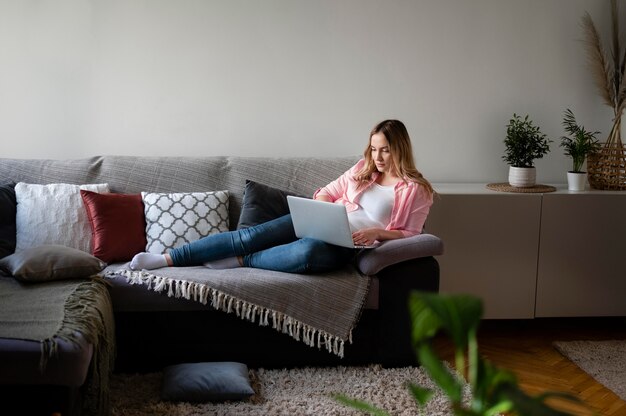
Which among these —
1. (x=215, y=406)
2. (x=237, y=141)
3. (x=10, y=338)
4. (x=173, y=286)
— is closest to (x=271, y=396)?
(x=215, y=406)

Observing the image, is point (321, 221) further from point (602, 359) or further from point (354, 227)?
point (602, 359)

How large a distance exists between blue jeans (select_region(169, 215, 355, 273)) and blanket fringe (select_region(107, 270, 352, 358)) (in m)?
0.22

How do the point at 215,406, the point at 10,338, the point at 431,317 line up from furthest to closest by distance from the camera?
the point at 215,406 → the point at 10,338 → the point at 431,317

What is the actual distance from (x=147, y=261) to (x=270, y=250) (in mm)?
508

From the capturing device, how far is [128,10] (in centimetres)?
387

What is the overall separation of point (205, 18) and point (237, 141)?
63 centimetres

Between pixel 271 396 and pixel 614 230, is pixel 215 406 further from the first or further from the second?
pixel 614 230

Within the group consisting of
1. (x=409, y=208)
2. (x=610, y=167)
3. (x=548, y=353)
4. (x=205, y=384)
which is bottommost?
(x=548, y=353)

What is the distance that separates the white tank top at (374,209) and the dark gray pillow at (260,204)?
1.10ft

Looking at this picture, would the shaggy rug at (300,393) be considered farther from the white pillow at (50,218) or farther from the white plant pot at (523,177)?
the white plant pot at (523,177)

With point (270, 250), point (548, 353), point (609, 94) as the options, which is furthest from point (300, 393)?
point (609, 94)

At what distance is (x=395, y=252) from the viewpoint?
10.4 feet

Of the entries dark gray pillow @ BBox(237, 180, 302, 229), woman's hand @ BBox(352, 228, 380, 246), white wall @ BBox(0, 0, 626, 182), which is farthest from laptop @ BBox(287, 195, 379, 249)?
white wall @ BBox(0, 0, 626, 182)

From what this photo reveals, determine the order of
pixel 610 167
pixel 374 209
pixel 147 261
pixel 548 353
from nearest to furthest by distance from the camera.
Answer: pixel 147 261, pixel 374 209, pixel 548 353, pixel 610 167
